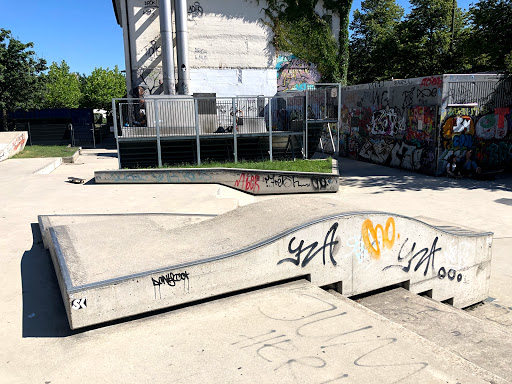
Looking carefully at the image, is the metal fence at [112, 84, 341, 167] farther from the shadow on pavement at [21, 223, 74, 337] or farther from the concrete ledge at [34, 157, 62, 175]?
the shadow on pavement at [21, 223, 74, 337]

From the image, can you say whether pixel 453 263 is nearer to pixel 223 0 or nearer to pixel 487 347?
pixel 487 347

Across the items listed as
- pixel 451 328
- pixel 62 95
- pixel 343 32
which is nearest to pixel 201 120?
pixel 451 328

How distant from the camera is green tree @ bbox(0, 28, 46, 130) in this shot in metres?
28.9

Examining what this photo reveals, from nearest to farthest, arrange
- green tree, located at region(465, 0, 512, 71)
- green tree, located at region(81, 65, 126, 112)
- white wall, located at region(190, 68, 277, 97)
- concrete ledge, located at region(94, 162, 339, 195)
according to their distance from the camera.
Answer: concrete ledge, located at region(94, 162, 339, 195)
green tree, located at region(465, 0, 512, 71)
white wall, located at region(190, 68, 277, 97)
green tree, located at region(81, 65, 126, 112)

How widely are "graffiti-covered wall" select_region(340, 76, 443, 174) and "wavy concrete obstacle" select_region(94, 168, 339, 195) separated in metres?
5.98

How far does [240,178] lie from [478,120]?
425 inches

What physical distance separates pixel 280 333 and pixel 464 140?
16101mm

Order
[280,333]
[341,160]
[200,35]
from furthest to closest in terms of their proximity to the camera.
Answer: [200,35]
[341,160]
[280,333]

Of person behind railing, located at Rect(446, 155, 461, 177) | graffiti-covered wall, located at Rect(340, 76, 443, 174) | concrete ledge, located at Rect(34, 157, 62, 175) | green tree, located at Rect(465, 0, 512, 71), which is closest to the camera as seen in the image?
concrete ledge, located at Rect(34, 157, 62, 175)

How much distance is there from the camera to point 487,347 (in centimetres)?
476

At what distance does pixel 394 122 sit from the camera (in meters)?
19.5

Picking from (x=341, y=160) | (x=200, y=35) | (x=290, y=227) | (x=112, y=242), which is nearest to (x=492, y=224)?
(x=290, y=227)

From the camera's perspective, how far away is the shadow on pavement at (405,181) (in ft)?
50.4

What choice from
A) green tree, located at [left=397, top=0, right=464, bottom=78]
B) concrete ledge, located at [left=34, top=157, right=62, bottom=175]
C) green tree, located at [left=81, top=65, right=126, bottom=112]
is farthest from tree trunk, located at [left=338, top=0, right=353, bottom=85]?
green tree, located at [left=81, top=65, right=126, bottom=112]
